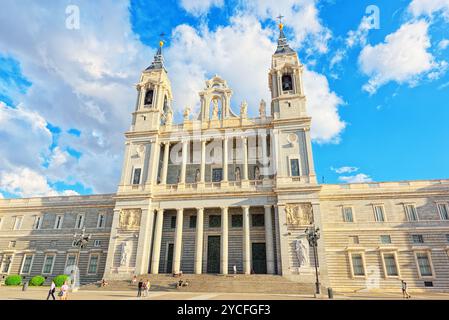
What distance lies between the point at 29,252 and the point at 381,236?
45.3m

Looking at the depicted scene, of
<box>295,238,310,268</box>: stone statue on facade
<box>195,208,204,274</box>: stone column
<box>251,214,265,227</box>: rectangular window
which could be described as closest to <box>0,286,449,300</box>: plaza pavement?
<box>295,238,310,268</box>: stone statue on facade

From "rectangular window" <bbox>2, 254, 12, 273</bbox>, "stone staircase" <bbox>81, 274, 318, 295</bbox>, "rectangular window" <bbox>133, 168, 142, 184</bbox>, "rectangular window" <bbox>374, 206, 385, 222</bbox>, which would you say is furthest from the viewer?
"rectangular window" <bbox>2, 254, 12, 273</bbox>

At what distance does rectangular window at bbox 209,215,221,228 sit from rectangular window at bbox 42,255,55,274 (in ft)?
72.7

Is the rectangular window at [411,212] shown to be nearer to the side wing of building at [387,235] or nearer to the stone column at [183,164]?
the side wing of building at [387,235]

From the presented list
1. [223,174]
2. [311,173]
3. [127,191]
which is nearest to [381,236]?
[311,173]

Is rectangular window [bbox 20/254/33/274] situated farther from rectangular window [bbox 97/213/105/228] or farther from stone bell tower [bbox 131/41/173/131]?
stone bell tower [bbox 131/41/173/131]

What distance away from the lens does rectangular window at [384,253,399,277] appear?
94.1 feet

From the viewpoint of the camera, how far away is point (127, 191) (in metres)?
34.8

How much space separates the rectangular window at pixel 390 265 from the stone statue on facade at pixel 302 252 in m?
9.05

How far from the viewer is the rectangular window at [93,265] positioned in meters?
34.5

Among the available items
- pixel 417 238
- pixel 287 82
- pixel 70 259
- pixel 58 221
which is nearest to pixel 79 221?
pixel 58 221

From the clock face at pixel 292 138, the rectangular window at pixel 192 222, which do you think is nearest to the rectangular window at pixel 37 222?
the rectangular window at pixel 192 222

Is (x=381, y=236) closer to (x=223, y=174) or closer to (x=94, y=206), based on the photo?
(x=223, y=174)

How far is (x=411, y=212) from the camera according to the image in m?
30.8
